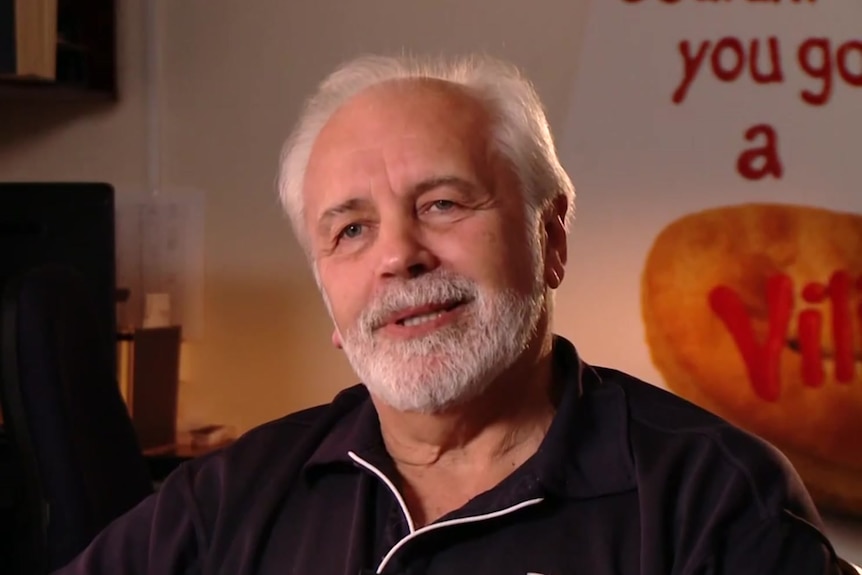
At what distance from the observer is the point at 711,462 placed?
1.03m

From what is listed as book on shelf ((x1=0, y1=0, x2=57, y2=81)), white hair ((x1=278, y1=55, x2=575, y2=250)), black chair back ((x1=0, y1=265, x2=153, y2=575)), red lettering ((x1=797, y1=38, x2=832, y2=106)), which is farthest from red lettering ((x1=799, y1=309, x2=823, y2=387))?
book on shelf ((x1=0, y1=0, x2=57, y2=81))

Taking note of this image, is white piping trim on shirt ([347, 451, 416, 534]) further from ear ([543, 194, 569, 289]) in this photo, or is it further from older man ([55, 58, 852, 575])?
ear ([543, 194, 569, 289])

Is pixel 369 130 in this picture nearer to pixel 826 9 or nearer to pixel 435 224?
pixel 435 224

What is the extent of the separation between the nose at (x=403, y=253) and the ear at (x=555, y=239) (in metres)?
0.19

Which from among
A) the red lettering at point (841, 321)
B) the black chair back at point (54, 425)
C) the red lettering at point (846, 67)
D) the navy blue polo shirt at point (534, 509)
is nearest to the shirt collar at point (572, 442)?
the navy blue polo shirt at point (534, 509)

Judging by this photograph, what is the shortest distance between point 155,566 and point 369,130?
0.58 meters

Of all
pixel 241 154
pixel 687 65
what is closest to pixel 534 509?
pixel 687 65

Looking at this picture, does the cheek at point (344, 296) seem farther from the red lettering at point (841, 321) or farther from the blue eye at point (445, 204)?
the red lettering at point (841, 321)

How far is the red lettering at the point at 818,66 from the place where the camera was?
2.06 metres

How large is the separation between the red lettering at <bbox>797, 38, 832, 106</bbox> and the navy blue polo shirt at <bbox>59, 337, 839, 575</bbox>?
1.14 meters

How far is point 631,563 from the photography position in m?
0.99

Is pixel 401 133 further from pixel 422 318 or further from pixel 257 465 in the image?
pixel 257 465

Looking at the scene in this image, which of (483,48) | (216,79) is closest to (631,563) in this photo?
(483,48)

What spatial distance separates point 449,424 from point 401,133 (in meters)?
0.35
